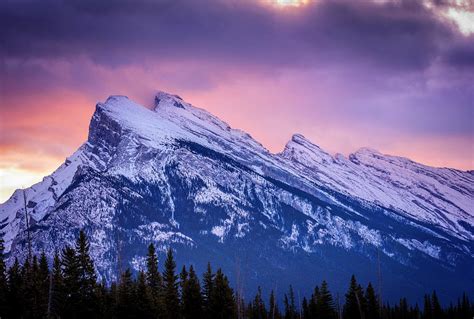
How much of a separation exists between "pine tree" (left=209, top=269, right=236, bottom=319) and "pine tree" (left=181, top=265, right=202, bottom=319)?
2.76 meters

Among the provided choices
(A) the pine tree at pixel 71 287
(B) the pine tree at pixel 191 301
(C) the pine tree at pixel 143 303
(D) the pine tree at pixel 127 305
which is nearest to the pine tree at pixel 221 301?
(B) the pine tree at pixel 191 301

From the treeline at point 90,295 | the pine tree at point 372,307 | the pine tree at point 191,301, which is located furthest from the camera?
the pine tree at point 372,307

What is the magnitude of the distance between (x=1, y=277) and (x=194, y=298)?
112ft

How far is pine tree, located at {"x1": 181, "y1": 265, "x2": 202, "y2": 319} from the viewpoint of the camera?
149875 mm

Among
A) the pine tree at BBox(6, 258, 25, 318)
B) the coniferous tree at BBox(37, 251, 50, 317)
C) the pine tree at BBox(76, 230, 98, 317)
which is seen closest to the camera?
the pine tree at BBox(6, 258, 25, 318)

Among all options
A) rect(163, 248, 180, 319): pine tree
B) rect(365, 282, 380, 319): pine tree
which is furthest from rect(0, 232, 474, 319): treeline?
rect(365, 282, 380, 319): pine tree

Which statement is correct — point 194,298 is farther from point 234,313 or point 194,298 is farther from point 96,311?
point 96,311

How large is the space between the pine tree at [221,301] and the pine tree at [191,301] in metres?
2.76

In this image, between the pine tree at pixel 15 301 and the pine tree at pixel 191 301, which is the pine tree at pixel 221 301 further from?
the pine tree at pixel 15 301

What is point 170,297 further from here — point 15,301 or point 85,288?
point 15,301

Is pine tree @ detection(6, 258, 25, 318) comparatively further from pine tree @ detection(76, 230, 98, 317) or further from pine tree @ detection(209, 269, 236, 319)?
pine tree @ detection(209, 269, 236, 319)

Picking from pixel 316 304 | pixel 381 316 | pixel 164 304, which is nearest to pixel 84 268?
pixel 164 304

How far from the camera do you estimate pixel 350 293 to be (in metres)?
193

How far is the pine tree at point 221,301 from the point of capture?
500 ft
